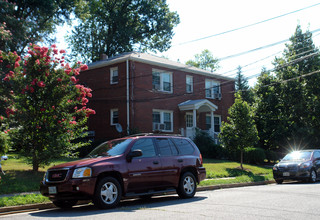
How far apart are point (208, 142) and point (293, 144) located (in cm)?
738

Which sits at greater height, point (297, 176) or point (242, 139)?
point (242, 139)

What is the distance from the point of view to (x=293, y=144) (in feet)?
90.8

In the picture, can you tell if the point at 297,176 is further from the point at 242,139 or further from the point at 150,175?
the point at 150,175

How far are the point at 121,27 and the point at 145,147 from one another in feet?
108

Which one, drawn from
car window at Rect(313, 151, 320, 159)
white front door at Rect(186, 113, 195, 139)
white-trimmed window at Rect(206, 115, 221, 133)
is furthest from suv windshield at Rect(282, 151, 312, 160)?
white-trimmed window at Rect(206, 115, 221, 133)

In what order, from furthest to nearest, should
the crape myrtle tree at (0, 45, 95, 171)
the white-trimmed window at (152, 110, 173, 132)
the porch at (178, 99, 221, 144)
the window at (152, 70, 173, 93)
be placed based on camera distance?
1. the porch at (178, 99, 221, 144)
2. the window at (152, 70, 173, 93)
3. the white-trimmed window at (152, 110, 173, 132)
4. the crape myrtle tree at (0, 45, 95, 171)

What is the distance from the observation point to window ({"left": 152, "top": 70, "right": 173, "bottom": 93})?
2694 cm

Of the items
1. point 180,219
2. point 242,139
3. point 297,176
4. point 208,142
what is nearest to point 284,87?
point 208,142

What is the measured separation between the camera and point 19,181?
11.8m

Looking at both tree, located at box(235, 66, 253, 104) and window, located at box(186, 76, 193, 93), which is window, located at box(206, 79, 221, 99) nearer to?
window, located at box(186, 76, 193, 93)

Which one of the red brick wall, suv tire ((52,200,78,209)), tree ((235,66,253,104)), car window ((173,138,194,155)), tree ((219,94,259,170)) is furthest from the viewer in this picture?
tree ((235,66,253,104))

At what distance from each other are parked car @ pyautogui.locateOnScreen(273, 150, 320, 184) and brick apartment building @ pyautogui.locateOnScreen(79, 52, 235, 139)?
10756 mm

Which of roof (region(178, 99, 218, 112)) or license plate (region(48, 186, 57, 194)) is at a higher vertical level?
roof (region(178, 99, 218, 112))

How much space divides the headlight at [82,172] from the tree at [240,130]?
12842 mm
